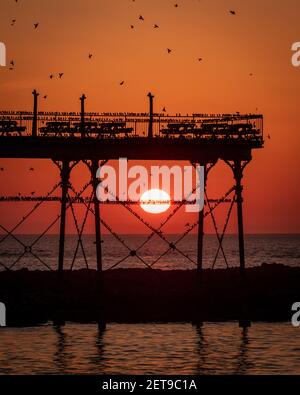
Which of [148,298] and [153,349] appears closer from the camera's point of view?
[153,349]

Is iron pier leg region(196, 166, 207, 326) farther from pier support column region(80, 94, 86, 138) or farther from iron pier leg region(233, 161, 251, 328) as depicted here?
pier support column region(80, 94, 86, 138)

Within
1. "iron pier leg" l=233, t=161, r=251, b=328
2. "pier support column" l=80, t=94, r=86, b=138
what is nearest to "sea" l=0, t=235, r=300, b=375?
"iron pier leg" l=233, t=161, r=251, b=328

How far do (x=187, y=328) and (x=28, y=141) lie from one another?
41.7 feet

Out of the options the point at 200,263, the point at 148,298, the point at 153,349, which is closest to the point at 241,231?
the point at 200,263

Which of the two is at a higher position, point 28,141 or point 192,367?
point 28,141

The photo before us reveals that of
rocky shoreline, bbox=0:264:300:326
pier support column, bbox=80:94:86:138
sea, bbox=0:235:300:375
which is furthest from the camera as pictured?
rocky shoreline, bbox=0:264:300:326

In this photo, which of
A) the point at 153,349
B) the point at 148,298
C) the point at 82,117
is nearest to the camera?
the point at 153,349

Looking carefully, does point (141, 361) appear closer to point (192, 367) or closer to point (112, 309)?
point (192, 367)

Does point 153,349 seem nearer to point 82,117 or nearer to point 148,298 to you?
point 82,117

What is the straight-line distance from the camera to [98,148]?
5288cm

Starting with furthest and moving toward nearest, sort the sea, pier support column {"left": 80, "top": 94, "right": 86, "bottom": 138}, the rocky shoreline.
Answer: the rocky shoreline, pier support column {"left": 80, "top": 94, "right": 86, "bottom": 138}, the sea
